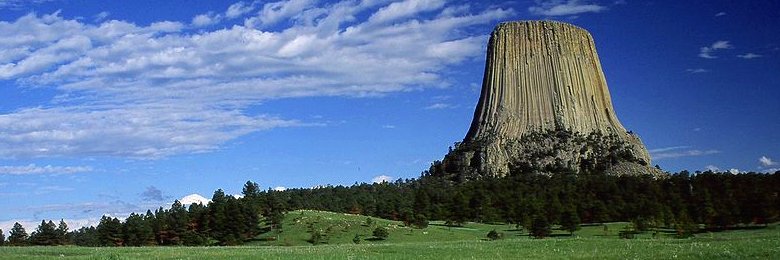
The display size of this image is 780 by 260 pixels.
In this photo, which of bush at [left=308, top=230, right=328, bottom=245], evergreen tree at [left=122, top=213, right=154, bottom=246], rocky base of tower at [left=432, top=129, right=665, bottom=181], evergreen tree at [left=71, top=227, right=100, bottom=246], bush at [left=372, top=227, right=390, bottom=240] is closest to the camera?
bush at [left=372, top=227, right=390, bottom=240]

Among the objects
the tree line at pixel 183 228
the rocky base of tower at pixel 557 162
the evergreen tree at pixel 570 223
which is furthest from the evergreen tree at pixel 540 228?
the rocky base of tower at pixel 557 162

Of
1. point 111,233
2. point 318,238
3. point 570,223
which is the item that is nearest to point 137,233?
point 111,233

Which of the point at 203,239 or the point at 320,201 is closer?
the point at 203,239

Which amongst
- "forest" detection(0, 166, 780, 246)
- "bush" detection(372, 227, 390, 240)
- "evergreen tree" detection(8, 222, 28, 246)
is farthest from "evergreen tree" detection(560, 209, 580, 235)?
"evergreen tree" detection(8, 222, 28, 246)

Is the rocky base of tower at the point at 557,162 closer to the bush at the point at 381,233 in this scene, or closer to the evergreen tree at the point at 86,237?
the evergreen tree at the point at 86,237

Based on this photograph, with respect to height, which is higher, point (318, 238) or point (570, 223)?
point (570, 223)

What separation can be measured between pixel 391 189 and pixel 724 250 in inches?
5499

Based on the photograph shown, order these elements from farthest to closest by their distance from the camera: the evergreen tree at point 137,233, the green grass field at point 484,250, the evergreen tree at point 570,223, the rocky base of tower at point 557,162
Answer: the rocky base of tower at point 557,162, the evergreen tree at point 137,233, the evergreen tree at point 570,223, the green grass field at point 484,250

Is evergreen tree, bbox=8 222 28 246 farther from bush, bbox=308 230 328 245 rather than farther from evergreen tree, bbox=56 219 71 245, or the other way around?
bush, bbox=308 230 328 245

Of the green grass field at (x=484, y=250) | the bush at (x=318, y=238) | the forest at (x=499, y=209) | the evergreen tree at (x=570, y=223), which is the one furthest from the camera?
the forest at (x=499, y=209)

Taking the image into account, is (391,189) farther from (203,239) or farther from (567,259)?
(567,259)

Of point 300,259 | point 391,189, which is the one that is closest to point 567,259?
point 300,259

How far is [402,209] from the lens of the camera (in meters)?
134

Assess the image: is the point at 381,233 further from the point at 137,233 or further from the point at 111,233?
the point at 111,233
